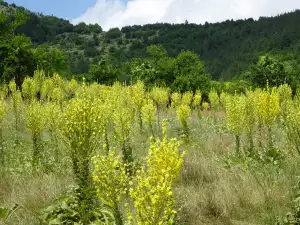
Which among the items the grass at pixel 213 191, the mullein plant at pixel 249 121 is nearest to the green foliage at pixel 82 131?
the grass at pixel 213 191

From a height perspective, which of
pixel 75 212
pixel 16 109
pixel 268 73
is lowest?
pixel 75 212

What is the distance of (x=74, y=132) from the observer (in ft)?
17.3

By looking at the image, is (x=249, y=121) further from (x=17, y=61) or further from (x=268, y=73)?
(x=268, y=73)

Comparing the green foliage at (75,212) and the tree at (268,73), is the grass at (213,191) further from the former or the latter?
the tree at (268,73)

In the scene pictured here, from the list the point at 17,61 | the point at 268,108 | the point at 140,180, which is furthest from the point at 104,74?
the point at 140,180

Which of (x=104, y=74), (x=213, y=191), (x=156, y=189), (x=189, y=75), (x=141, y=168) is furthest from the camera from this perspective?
(x=104, y=74)

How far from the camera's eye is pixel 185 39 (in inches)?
5261

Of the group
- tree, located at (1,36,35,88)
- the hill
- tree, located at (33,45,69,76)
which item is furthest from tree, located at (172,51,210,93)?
the hill

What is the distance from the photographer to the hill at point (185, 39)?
100 metres

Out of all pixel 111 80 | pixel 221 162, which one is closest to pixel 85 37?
pixel 111 80

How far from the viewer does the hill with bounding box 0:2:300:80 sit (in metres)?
100

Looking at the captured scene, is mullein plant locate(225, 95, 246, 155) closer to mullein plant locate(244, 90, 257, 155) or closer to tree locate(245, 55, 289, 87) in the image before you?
mullein plant locate(244, 90, 257, 155)

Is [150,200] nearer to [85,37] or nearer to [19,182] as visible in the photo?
[19,182]

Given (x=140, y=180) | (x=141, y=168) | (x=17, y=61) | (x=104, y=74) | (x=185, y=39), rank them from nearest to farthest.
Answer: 1. (x=140, y=180)
2. (x=141, y=168)
3. (x=17, y=61)
4. (x=104, y=74)
5. (x=185, y=39)
